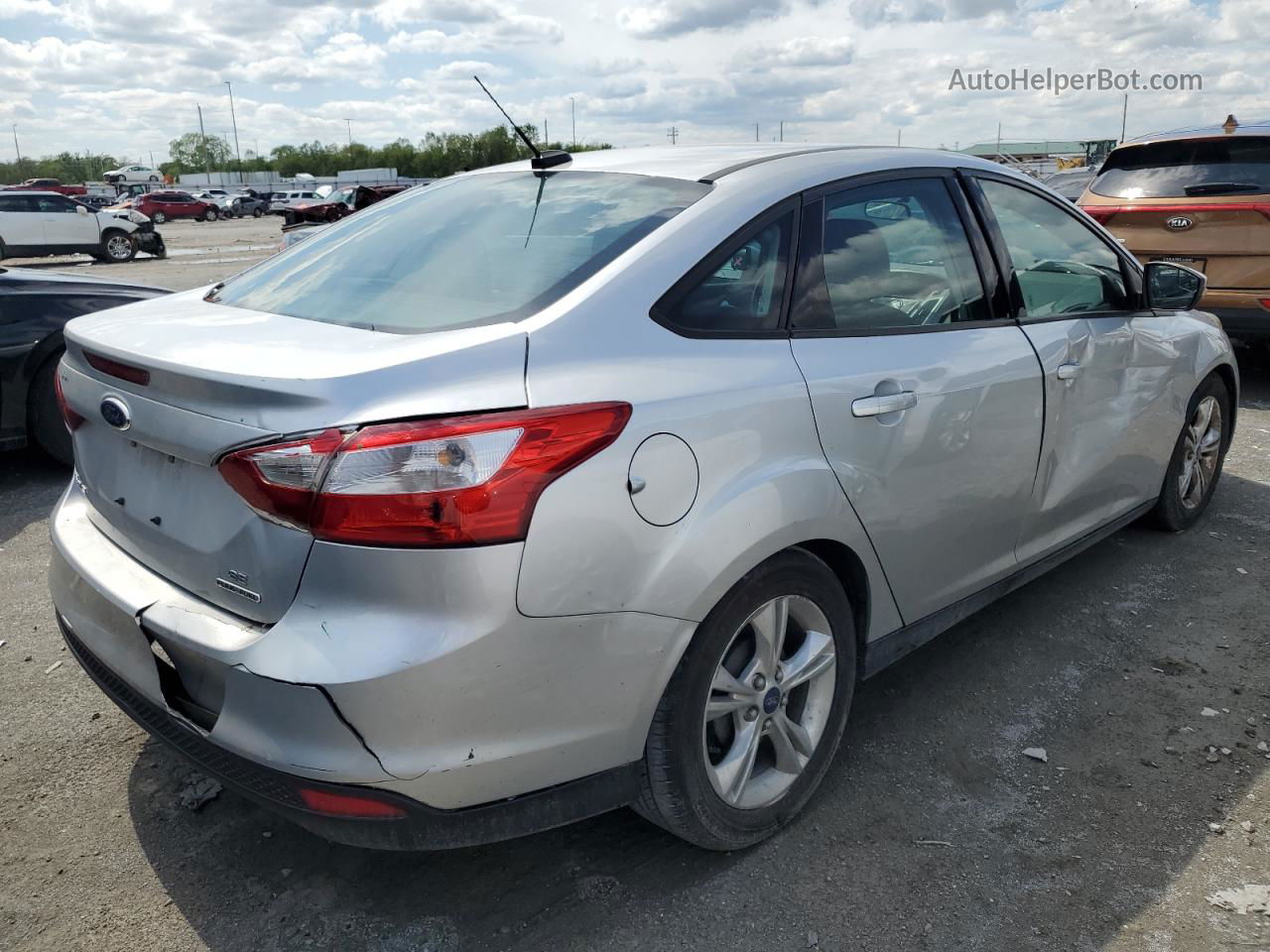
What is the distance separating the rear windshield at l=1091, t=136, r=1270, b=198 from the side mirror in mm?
3593

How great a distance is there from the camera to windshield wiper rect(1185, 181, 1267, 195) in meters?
7.00

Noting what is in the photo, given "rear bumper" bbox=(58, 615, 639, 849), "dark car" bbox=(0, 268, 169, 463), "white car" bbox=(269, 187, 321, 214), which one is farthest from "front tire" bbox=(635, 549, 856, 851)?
"white car" bbox=(269, 187, 321, 214)

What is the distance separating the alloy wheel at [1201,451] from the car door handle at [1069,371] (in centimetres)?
137

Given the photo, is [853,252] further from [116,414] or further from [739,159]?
[116,414]

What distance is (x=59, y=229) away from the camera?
25.2m

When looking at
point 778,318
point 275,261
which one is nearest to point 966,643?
point 778,318

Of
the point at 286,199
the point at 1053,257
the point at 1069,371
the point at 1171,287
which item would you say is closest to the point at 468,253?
the point at 1069,371

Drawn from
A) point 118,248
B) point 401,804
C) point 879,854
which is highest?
point 401,804

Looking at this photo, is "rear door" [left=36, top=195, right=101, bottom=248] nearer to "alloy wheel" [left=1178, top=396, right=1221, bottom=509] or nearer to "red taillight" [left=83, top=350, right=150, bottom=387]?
"red taillight" [left=83, top=350, right=150, bottom=387]

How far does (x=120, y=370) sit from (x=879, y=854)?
2.14m

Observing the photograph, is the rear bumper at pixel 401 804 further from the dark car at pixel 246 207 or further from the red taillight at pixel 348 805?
the dark car at pixel 246 207

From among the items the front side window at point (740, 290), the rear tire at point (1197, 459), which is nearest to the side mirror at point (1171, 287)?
the rear tire at point (1197, 459)

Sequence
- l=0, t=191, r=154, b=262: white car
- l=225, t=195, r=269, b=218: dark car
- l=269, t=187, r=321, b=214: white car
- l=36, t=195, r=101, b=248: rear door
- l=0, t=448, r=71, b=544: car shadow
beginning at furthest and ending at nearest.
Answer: l=225, t=195, r=269, b=218: dark car
l=269, t=187, r=321, b=214: white car
l=36, t=195, r=101, b=248: rear door
l=0, t=191, r=154, b=262: white car
l=0, t=448, r=71, b=544: car shadow

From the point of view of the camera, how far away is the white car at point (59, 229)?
24578 millimetres
